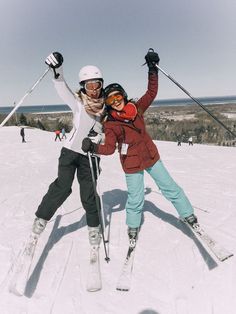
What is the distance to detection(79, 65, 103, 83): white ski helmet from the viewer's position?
3311 mm

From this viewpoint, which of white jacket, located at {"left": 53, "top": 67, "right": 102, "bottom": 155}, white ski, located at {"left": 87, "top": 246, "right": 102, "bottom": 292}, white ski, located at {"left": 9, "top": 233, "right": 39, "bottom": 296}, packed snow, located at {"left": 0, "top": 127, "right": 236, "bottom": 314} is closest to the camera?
packed snow, located at {"left": 0, "top": 127, "right": 236, "bottom": 314}

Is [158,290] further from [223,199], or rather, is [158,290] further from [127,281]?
[223,199]

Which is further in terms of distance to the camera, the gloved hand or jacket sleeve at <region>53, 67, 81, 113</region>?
jacket sleeve at <region>53, 67, 81, 113</region>

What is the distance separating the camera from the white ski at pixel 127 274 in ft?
10.3

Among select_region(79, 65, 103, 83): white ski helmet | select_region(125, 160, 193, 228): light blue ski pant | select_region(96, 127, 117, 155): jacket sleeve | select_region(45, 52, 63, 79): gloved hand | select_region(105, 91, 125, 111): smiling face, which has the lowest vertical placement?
select_region(125, 160, 193, 228): light blue ski pant

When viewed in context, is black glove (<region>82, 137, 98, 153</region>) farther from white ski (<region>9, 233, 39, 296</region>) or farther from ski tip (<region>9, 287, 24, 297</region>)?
ski tip (<region>9, 287, 24, 297</region>)

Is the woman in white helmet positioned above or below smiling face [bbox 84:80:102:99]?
below

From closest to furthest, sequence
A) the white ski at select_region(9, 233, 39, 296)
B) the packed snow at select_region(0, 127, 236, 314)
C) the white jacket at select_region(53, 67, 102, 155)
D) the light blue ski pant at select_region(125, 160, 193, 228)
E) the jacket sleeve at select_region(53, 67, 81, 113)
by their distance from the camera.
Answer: the packed snow at select_region(0, 127, 236, 314), the white ski at select_region(9, 233, 39, 296), the jacket sleeve at select_region(53, 67, 81, 113), the white jacket at select_region(53, 67, 102, 155), the light blue ski pant at select_region(125, 160, 193, 228)

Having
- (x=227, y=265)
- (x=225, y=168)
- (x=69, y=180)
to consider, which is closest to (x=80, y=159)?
(x=69, y=180)

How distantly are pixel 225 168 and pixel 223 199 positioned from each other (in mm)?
4012

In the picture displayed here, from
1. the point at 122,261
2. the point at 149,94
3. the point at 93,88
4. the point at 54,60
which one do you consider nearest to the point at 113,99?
the point at 93,88

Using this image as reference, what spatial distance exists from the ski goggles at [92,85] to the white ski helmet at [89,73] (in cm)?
5

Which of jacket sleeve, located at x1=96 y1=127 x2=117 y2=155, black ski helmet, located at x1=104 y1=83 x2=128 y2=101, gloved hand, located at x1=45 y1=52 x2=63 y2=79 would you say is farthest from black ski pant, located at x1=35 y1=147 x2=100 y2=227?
gloved hand, located at x1=45 y1=52 x2=63 y2=79

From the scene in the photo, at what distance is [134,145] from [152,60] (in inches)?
38.3
